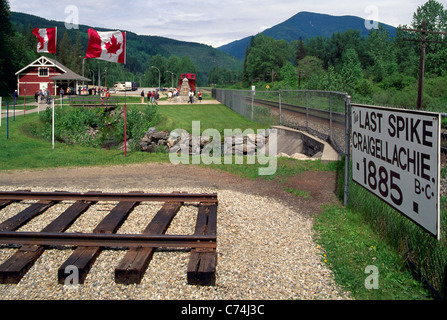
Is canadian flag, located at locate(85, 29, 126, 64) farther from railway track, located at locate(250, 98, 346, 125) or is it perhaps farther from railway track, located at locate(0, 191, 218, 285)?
railway track, located at locate(0, 191, 218, 285)

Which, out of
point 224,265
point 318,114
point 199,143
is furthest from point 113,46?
point 224,265

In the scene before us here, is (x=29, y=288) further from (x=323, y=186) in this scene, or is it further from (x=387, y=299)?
(x=323, y=186)

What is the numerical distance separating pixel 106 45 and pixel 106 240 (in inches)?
479

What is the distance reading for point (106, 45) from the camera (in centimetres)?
1717

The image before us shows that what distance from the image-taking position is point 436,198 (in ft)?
15.9

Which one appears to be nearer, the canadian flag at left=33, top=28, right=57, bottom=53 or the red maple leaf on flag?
the red maple leaf on flag

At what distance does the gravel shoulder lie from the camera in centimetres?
544

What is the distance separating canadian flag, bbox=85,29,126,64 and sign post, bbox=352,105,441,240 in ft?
38.2

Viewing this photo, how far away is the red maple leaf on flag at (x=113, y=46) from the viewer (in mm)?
17109

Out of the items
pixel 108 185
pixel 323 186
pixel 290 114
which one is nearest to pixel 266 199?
pixel 323 186

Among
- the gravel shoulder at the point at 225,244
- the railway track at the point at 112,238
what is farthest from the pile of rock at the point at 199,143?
the railway track at the point at 112,238

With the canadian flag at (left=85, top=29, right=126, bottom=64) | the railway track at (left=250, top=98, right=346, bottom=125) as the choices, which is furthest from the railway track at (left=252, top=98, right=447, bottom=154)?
the canadian flag at (left=85, top=29, right=126, bottom=64)

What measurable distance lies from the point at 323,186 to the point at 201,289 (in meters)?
6.55

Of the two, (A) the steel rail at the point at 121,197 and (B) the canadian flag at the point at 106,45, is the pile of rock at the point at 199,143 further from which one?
(A) the steel rail at the point at 121,197
